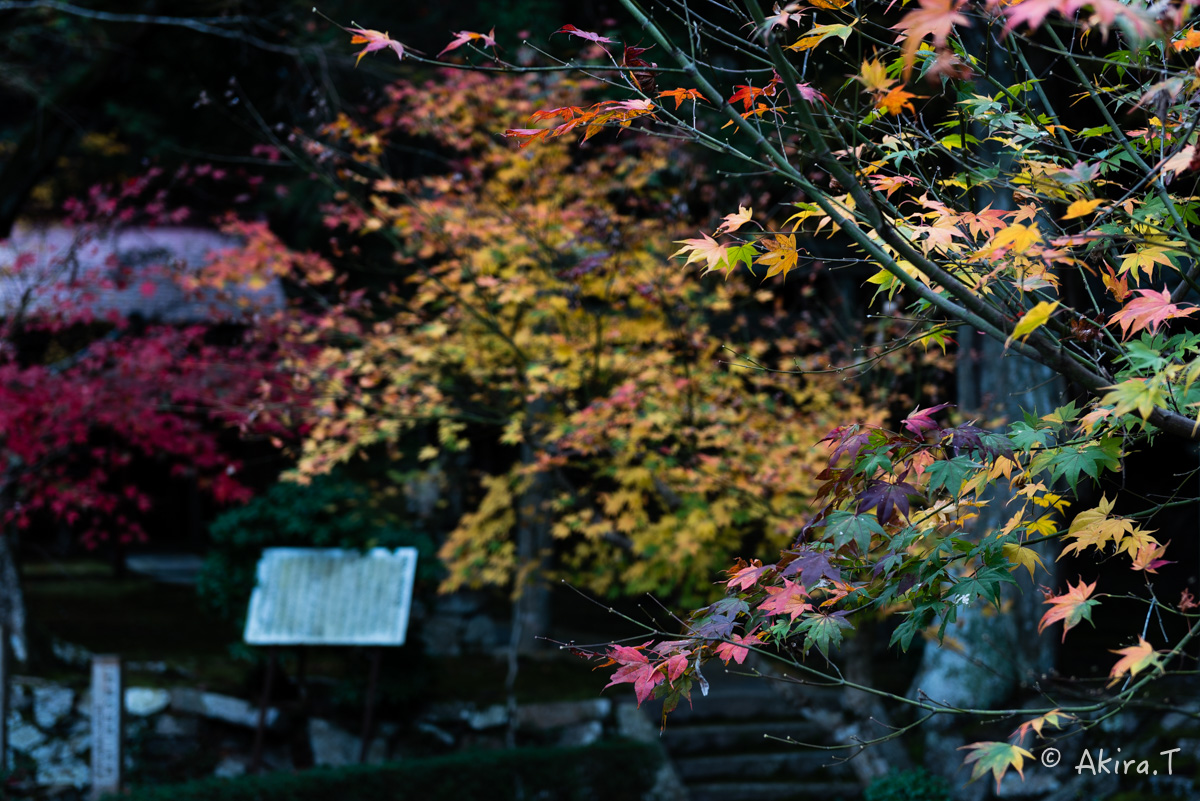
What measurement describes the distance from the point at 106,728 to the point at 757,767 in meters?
4.97

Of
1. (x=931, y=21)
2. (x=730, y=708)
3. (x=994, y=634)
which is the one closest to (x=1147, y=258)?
(x=931, y=21)

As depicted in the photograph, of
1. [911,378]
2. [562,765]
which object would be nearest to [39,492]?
[562,765]

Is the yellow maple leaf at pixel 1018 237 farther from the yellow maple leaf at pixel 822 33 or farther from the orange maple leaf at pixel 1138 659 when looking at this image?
the orange maple leaf at pixel 1138 659

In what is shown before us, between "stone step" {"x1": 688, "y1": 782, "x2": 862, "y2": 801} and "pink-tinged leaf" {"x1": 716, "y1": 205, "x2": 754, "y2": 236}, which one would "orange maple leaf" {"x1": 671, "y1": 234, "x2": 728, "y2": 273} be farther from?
"stone step" {"x1": 688, "y1": 782, "x2": 862, "y2": 801}

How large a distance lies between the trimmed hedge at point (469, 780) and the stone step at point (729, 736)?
28.3 inches

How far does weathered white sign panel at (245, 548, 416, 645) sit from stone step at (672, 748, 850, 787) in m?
2.73

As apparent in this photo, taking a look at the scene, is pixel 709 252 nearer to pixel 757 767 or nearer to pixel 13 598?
pixel 757 767

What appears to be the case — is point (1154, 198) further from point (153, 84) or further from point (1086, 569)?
point (153, 84)

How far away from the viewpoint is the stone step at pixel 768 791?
741 cm

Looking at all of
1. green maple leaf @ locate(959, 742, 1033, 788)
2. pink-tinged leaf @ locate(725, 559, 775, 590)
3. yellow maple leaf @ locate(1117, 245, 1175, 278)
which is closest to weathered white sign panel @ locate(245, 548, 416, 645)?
pink-tinged leaf @ locate(725, 559, 775, 590)

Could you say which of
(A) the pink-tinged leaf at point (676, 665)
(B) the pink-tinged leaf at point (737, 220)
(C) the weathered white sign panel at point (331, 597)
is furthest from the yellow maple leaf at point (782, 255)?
(C) the weathered white sign panel at point (331, 597)

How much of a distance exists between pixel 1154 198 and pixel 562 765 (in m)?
5.65

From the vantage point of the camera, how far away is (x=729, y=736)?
8.06 m

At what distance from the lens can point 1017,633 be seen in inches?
266
